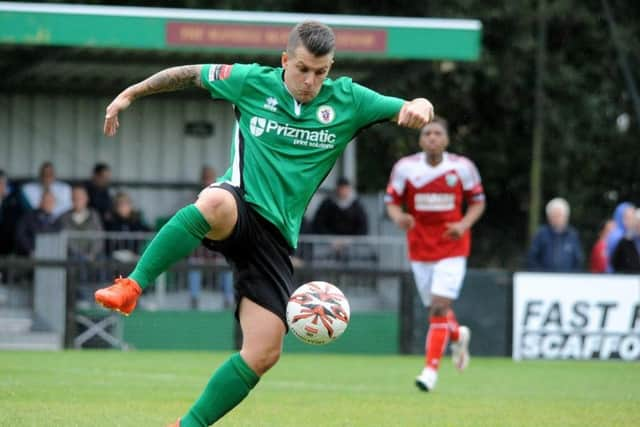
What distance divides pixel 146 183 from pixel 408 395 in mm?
11018

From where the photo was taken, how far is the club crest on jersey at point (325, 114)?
298 inches

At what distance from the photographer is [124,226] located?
18875mm

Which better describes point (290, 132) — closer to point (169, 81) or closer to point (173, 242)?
point (169, 81)

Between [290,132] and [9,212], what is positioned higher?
[290,132]

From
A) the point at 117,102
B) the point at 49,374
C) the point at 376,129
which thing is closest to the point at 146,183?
the point at 376,129

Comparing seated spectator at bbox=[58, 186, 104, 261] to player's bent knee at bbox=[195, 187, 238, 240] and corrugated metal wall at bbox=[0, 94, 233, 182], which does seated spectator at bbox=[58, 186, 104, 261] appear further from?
player's bent knee at bbox=[195, 187, 238, 240]

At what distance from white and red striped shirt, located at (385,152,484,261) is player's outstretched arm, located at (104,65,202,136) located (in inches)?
228

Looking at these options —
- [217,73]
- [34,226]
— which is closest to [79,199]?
[34,226]

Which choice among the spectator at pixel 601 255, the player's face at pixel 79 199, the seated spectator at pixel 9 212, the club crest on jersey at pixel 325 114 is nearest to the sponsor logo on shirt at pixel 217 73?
the club crest on jersey at pixel 325 114

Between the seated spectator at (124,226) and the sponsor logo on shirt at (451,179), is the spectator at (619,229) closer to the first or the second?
the seated spectator at (124,226)

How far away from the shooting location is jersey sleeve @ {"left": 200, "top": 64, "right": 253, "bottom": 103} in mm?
7609

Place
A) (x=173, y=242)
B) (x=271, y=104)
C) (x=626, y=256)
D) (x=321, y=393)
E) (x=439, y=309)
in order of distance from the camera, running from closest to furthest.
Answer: (x=173, y=242)
(x=271, y=104)
(x=321, y=393)
(x=439, y=309)
(x=626, y=256)

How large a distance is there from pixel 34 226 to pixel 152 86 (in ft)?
37.8

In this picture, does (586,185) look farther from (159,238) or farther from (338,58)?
(159,238)
